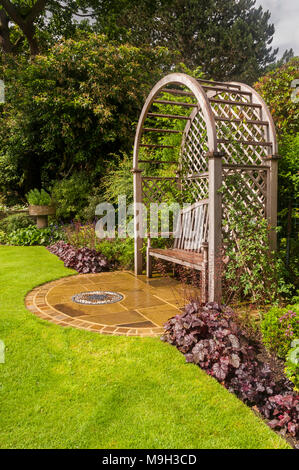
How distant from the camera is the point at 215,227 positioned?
13.0 ft

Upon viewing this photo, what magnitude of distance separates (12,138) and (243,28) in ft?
42.4

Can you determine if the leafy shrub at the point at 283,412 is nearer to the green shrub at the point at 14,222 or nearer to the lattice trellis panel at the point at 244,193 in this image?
the lattice trellis panel at the point at 244,193

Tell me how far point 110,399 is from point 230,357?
0.90 m

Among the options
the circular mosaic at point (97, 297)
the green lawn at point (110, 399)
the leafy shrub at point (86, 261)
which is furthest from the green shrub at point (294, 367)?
the leafy shrub at point (86, 261)

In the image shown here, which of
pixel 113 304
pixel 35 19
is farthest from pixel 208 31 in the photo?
pixel 113 304

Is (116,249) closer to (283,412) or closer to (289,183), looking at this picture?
(289,183)

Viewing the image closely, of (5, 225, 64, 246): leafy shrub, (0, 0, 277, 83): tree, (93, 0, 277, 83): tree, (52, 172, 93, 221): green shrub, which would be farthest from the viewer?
(93, 0, 277, 83): tree

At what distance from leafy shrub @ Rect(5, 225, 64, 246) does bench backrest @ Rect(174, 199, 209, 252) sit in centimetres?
452

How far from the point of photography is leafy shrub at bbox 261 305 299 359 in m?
2.65

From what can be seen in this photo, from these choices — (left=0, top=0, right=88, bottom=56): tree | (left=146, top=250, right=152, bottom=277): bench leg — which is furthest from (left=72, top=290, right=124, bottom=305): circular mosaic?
(left=0, top=0, right=88, bottom=56): tree

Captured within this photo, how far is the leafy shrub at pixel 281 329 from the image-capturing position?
2.65 m

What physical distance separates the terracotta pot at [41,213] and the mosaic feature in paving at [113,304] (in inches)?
187

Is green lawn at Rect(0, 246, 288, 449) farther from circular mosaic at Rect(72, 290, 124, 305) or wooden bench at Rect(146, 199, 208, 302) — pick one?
wooden bench at Rect(146, 199, 208, 302)
